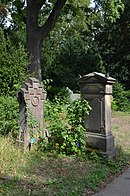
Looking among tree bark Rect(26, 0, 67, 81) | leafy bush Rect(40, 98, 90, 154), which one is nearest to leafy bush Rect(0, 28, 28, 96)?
leafy bush Rect(40, 98, 90, 154)

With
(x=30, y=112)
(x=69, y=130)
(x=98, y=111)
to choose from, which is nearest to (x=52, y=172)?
(x=69, y=130)

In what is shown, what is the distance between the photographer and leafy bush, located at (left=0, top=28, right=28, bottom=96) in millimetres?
8898

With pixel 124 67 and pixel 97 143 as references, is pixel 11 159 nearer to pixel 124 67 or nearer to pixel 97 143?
pixel 97 143

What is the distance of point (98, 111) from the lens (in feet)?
20.4

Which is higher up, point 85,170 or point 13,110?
point 13,110

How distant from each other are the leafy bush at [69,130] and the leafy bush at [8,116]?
0.92 meters

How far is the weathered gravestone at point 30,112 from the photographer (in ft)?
19.5

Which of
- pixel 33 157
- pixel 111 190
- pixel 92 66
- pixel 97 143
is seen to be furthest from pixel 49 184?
pixel 92 66

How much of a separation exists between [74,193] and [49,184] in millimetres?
495

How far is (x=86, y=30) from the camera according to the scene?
1068 inches

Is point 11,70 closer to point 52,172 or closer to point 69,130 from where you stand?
point 69,130

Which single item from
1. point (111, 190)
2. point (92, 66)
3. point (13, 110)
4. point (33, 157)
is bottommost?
point (111, 190)

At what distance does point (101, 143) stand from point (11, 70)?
436cm

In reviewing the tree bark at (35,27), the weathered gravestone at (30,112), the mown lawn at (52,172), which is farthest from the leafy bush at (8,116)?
the tree bark at (35,27)
